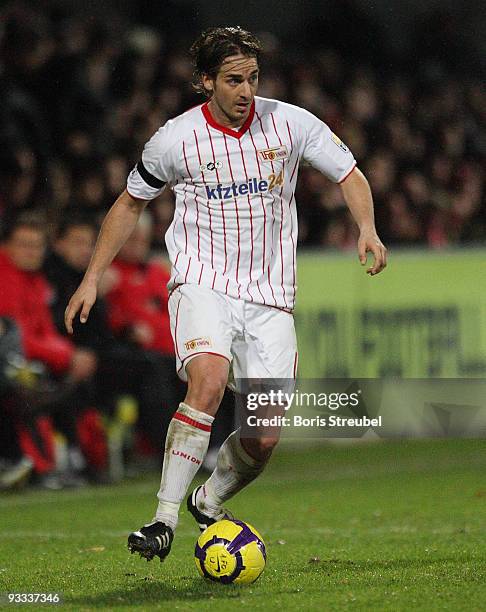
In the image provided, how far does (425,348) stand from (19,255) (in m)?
3.96

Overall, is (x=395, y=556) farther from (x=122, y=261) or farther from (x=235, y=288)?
(x=122, y=261)

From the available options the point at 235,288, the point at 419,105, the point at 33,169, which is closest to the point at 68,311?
the point at 235,288

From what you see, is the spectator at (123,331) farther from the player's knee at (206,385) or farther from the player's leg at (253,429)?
the player's knee at (206,385)

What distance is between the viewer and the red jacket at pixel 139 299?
10922 millimetres

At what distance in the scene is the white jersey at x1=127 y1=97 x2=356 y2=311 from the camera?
19.2ft

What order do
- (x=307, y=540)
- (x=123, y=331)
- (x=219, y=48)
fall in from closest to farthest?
(x=219, y=48), (x=307, y=540), (x=123, y=331)

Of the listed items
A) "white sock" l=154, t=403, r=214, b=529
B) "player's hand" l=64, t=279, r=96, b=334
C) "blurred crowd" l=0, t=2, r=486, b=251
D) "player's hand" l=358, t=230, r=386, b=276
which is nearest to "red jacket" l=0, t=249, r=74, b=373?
"blurred crowd" l=0, t=2, r=486, b=251

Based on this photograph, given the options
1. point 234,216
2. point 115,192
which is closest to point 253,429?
point 234,216

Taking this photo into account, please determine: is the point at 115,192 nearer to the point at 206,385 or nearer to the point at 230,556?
the point at 206,385

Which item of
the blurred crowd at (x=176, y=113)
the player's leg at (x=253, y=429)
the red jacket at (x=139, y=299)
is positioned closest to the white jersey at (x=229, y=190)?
the player's leg at (x=253, y=429)

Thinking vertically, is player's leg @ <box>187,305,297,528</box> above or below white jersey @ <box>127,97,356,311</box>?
below

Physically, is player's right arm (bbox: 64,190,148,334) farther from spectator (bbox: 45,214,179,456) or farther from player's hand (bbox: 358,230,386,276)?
spectator (bbox: 45,214,179,456)

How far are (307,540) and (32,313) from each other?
12.2 ft

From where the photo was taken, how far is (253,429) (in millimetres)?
6078
